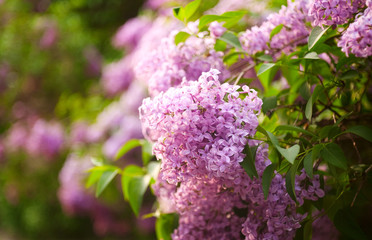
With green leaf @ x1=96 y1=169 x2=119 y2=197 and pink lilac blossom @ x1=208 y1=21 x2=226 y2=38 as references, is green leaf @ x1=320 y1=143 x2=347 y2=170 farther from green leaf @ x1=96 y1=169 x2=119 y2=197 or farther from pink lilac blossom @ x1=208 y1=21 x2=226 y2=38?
green leaf @ x1=96 y1=169 x2=119 y2=197

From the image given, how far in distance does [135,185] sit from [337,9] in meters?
0.70

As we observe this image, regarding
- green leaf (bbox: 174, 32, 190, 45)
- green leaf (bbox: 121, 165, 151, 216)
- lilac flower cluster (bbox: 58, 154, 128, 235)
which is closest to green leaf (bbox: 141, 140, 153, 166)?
green leaf (bbox: 121, 165, 151, 216)

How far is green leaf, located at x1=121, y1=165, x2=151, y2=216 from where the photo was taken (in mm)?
1110

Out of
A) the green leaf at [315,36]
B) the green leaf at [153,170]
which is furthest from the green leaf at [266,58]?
the green leaf at [153,170]

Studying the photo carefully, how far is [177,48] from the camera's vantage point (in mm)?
1121

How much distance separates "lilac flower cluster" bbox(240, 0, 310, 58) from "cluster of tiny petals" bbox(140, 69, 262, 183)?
30cm

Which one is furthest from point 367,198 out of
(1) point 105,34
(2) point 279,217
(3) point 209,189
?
(1) point 105,34

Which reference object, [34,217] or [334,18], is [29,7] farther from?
[334,18]

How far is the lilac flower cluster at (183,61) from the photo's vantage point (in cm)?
110

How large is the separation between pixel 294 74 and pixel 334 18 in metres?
0.33

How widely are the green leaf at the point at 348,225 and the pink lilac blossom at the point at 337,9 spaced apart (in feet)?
1.40

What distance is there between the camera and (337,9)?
0.84m

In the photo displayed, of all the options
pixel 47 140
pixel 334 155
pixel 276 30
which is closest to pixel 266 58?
pixel 276 30

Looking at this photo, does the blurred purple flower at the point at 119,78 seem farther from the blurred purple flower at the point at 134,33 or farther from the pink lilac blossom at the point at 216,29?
the pink lilac blossom at the point at 216,29
